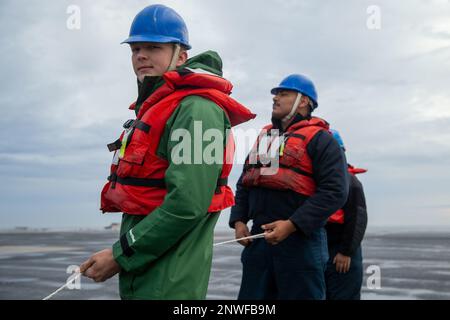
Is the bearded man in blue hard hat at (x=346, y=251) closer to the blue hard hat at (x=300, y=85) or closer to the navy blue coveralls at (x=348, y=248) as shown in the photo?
the navy blue coveralls at (x=348, y=248)

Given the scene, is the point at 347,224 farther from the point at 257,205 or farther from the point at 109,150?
the point at 109,150

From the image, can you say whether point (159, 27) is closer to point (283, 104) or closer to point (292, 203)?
point (292, 203)

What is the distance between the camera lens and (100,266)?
2.15 m

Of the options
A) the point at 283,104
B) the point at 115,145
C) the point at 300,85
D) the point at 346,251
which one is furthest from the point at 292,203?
the point at 115,145

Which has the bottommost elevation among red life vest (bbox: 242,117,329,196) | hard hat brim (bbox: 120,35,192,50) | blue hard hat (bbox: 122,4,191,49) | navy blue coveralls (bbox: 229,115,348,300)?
navy blue coveralls (bbox: 229,115,348,300)

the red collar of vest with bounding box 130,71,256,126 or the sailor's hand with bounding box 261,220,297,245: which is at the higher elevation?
the red collar of vest with bounding box 130,71,256,126

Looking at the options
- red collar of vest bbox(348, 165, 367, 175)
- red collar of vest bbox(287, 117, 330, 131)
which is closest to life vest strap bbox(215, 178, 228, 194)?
red collar of vest bbox(287, 117, 330, 131)

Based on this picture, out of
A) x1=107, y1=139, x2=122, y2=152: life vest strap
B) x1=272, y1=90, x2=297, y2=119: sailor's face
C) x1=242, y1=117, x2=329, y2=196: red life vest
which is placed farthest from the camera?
x1=272, y1=90, x2=297, y2=119: sailor's face

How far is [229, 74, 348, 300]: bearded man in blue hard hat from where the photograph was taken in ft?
12.3

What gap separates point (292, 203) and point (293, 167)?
29 centimetres

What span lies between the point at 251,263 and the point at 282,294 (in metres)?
0.39

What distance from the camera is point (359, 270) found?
16.7 ft

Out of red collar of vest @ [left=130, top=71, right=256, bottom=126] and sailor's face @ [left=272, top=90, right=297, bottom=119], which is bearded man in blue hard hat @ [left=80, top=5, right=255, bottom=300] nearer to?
red collar of vest @ [left=130, top=71, right=256, bottom=126]
